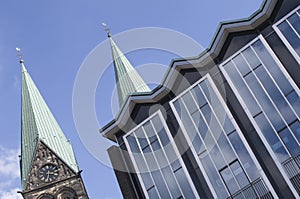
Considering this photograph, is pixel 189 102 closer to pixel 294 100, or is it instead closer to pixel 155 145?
pixel 155 145

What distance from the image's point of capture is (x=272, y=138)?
18.2 metres

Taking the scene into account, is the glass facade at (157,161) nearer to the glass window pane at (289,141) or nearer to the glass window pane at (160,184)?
the glass window pane at (160,184)

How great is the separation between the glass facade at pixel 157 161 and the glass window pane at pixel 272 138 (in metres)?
4.10

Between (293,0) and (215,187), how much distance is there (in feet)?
30.2

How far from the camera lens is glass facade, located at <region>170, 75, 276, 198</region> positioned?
18.4 m

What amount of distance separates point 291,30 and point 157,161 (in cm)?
876

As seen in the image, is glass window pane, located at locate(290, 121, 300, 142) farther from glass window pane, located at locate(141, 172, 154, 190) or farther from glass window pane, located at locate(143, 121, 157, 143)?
glass window pane, located at locate(141, 172, 154, 190)

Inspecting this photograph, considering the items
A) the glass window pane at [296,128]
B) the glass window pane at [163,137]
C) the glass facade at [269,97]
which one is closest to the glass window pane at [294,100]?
the glass facade at [269,97]

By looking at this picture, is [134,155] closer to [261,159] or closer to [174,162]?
[174,162]

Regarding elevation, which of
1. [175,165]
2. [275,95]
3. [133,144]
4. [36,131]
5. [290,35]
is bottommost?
[175,165]

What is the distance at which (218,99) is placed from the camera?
2030 cm

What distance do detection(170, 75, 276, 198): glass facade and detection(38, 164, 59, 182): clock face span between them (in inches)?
1404

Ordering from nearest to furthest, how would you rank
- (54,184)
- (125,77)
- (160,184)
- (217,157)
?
Answer: (217,157) < (160,184) < (125,77) < (54,184)

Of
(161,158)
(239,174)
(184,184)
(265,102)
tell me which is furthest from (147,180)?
(265,102)
